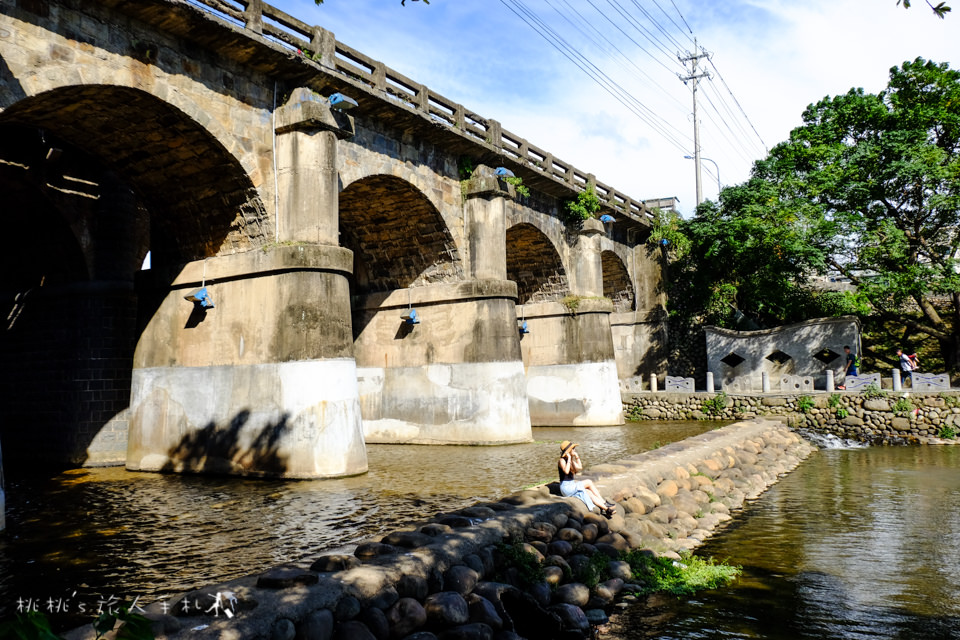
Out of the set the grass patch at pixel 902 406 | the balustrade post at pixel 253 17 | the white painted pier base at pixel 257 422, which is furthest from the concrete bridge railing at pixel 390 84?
the grass patch at pixel 902 406

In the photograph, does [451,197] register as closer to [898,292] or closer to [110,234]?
[110,234]

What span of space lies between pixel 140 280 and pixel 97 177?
9.08ft

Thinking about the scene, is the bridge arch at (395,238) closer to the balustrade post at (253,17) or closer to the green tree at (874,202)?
the balustrade post at (253,17)

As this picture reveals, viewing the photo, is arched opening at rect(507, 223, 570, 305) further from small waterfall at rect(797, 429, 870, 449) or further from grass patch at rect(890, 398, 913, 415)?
grass patch at rect(890, 398, 913, 415)

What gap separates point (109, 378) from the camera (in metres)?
14.7

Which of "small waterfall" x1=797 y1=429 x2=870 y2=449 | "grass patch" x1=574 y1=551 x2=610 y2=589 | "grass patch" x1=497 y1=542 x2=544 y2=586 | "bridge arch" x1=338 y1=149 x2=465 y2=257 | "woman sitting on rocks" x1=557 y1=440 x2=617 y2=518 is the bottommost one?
"small waterfall" x1=797 y1=429 x2=870 y2=449

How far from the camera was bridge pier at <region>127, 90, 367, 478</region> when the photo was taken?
11.8 metres

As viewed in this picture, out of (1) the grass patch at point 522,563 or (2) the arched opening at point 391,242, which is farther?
(2) the arched opening at point 391,242

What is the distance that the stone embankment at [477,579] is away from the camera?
4.48 metres

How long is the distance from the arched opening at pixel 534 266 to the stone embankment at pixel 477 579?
12.4 meters

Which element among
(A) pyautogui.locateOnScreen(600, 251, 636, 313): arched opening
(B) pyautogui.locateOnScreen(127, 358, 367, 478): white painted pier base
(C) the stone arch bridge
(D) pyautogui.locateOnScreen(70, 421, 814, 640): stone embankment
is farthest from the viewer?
(A) pyautogui.locateOnScreen(600, 251, 636, 313): arched opening

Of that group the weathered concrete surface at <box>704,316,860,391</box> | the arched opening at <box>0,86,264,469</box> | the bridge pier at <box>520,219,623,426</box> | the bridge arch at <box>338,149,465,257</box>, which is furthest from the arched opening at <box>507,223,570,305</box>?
the arched opening at <box>0,86,264,469</box>

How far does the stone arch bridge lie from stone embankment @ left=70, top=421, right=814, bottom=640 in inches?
199

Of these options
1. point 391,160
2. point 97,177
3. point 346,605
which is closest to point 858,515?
point 346,605
